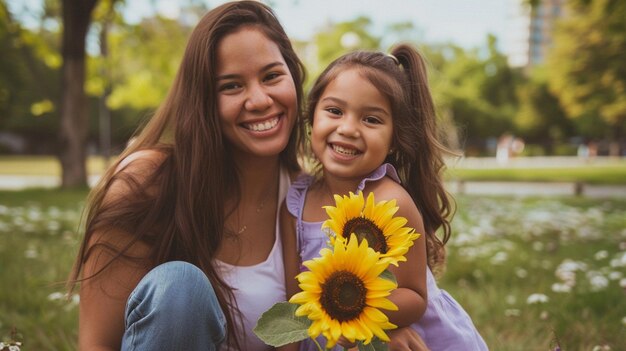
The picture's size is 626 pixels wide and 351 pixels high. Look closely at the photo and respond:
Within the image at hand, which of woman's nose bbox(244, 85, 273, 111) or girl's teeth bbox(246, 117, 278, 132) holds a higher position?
woman's nose bbox(244, 85, 273, 111)

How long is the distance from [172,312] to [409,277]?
0.69 metres

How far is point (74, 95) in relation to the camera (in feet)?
35.6

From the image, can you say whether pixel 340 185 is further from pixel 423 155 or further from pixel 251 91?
pixel 251 91

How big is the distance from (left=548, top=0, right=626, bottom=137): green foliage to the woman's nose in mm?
19005

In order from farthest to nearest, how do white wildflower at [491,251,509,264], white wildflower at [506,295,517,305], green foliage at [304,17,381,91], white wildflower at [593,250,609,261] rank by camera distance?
green foliage at [304,17,381,91] < white wildflower at [491,251,509,264] < white wildflower at [593,250,609,261] < white wildflower at [506,295,517,305]

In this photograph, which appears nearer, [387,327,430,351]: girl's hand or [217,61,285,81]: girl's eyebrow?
[387,327,430,351]: girl's hand

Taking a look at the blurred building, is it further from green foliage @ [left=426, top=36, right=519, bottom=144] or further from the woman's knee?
the woman's knee

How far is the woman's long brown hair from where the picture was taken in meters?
1.95

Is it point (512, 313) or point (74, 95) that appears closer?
point (512, 313)

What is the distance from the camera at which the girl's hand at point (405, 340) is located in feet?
5.55

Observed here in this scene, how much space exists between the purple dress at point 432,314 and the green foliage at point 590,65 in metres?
18.9

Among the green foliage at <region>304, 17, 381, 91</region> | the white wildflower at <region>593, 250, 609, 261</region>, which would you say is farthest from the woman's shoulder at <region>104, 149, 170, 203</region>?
the green foliage at <region>304, 17, 381, 91</region>

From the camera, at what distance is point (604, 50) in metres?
21.2

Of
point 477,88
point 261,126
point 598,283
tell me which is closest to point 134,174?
point 261,126
